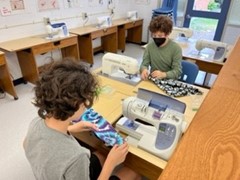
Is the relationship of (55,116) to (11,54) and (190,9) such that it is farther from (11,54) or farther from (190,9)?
(190,9)

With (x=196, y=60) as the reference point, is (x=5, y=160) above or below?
below

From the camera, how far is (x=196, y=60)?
8.19ft

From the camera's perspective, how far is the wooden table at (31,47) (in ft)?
9.01

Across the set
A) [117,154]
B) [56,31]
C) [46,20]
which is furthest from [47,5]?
[117,154]

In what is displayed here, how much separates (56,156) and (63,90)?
248mm

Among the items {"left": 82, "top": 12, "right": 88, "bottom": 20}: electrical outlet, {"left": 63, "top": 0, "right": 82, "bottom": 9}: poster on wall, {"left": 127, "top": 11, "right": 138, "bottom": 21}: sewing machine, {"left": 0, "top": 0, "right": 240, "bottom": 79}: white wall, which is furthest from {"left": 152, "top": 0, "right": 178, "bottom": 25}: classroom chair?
{"left": 63, "top": 0, "right": 82, "bottom": 9}: poster on wall

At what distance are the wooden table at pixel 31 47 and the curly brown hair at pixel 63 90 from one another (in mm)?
1862

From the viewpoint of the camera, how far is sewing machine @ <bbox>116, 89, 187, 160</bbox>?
916mm

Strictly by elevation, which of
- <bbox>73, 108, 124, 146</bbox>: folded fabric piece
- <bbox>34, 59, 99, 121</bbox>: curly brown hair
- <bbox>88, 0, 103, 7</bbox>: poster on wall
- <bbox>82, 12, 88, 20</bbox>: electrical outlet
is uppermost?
<bbox>88, 0, 103, 7</bbox>: poster on wall

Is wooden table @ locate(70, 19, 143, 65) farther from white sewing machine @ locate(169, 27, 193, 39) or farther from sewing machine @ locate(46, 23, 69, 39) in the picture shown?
white sewing machine @ locate(169, 27, 193, 39)

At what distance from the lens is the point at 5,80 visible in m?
2.71

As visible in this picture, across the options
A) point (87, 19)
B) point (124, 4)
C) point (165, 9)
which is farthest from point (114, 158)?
point (124, 4)

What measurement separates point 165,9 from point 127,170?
4210mm

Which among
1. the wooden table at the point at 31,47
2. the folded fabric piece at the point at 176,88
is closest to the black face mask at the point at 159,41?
the folded fabric piece at the point at 176,88
